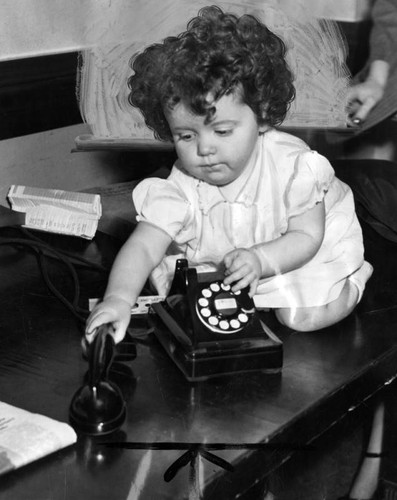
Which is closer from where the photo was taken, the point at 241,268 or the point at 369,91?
the point at 241,268

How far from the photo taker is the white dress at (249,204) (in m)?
0.84

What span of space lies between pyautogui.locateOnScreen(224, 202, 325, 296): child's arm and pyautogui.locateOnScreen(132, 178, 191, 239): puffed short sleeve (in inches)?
2.8

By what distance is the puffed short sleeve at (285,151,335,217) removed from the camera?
2.75 feet

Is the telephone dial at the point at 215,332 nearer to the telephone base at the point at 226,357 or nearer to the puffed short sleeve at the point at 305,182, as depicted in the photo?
the telephone base at the point at 226,357

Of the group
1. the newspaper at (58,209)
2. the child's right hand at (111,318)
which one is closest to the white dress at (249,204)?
the child's right hand at (111,318)

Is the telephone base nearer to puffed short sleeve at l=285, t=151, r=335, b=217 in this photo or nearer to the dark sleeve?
puffed short sleeve at l=285, t=151, r=335, b=217

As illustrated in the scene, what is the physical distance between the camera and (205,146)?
765mm

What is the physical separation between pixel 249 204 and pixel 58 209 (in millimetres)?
343

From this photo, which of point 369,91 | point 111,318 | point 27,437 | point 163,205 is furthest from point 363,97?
point 27,437

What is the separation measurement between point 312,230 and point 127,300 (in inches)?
8.0

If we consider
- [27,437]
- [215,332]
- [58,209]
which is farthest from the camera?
[58,209]

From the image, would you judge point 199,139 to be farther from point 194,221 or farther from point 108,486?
point 108,486

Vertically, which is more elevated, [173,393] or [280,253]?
[280,253]

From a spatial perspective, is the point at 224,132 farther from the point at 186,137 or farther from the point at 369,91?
the point at 369,91
